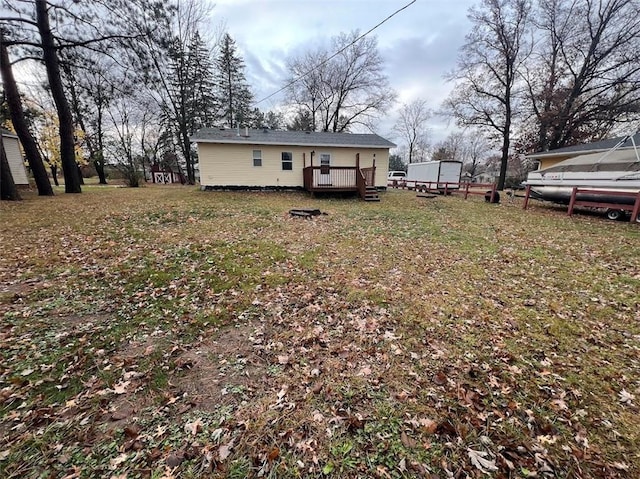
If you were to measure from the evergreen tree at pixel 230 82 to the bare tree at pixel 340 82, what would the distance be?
533 cm

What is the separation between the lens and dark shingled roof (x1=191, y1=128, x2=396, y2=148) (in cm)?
1480

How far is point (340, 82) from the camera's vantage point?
1041 inches

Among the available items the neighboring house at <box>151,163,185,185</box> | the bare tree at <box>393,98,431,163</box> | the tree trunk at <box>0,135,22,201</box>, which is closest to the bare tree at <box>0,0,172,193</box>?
the tree trunk at <box>0,135,22,201</box>

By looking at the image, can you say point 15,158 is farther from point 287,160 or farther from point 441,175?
point 441,175

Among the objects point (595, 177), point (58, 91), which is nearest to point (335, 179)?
point (595, 177)

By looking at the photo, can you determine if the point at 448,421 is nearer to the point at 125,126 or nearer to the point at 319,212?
the point at 319,212

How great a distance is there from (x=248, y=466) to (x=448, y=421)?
1.55 m

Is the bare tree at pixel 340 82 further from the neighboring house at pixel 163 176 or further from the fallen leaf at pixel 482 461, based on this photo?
the fallen leaf at pixel 482 461

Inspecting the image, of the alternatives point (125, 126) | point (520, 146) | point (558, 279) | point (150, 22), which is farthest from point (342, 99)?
point (558, 279)

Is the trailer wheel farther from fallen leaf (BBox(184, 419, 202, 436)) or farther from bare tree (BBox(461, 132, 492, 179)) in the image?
bare tree (BBox(461, 132, 492, 179))

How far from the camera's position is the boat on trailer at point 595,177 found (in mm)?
9031

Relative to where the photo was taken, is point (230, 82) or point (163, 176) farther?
point (163, 176)

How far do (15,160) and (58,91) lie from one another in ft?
26.0

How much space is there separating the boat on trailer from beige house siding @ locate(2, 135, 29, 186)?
29.0 metres
